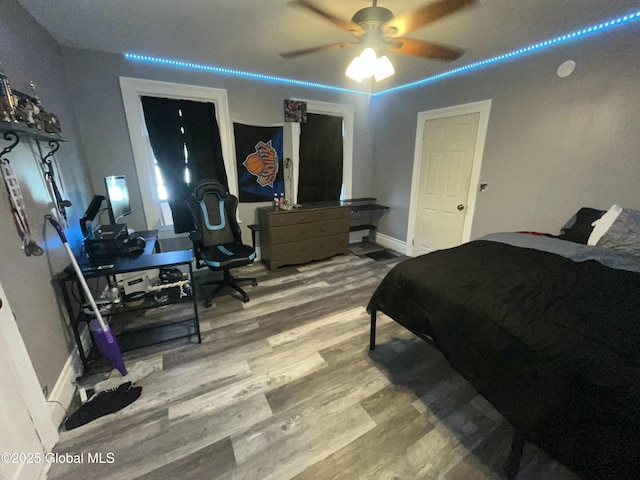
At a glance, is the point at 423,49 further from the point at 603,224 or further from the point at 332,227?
the point at 332,227

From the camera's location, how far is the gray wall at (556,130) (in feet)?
6.36

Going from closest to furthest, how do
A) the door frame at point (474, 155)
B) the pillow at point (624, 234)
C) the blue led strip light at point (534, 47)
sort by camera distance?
the pillow at point (624, 234) → the blue led strip light at point (534, 47) → the door frame at point (474, 155)

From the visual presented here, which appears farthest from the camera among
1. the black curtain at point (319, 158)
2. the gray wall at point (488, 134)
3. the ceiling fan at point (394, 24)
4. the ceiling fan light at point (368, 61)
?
the black curtain at point (319, 158)

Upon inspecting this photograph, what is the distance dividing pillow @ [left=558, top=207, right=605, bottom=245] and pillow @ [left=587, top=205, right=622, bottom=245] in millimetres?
34

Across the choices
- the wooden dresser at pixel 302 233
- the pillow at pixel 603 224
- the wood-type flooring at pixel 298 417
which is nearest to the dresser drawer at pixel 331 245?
the wooden dresser at pixel 302 233

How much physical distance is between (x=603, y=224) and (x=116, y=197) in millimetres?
3956

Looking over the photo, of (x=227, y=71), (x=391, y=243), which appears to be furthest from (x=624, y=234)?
(x=227, y=71)

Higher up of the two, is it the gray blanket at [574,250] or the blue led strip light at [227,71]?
the blue led strip light at [227,71]

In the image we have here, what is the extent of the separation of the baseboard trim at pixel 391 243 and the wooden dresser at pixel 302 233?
89 cm

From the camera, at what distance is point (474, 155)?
2896 mm

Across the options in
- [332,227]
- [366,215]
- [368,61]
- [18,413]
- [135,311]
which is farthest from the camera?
[366,215]

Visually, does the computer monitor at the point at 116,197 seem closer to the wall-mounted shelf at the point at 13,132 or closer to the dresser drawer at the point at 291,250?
the wall-mounted shelf at the point at 13,132

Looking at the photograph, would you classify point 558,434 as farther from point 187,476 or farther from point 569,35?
point 569,35

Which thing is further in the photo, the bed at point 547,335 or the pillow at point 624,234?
the pillow at point 624,234
